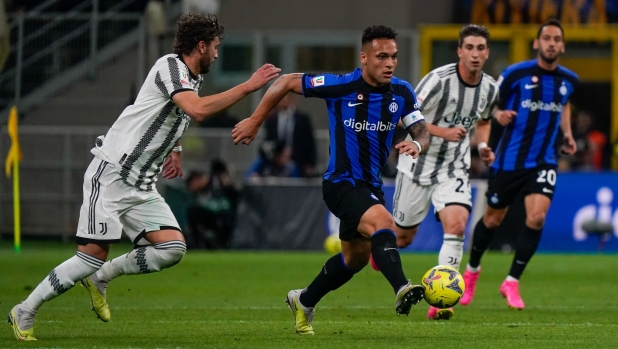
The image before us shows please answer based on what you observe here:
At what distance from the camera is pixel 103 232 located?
774 centimetres

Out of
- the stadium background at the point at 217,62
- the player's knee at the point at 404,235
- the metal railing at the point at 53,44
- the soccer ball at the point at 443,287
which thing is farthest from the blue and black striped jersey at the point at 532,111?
the metal railing at the point at 53,44

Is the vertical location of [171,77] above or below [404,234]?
above

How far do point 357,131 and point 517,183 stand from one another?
10.4 feet

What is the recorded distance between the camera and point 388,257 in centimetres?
A: 730

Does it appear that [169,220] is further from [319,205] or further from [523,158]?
[319,205]

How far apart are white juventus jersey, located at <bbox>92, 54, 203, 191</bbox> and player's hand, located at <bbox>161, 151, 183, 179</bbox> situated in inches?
25.1

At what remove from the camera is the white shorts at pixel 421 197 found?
982cm

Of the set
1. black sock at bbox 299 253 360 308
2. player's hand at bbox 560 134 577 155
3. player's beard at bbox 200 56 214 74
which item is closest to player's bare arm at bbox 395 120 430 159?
black sock at bbox 299 253 360 308

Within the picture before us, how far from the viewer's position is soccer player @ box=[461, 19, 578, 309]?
10.4 metres

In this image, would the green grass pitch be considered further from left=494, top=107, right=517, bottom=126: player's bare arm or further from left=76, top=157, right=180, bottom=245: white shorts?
left=494, top=107, right=517, bottom=126: player's bare arm

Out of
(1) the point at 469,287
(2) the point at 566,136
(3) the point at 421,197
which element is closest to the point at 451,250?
(3) the point at 421,197

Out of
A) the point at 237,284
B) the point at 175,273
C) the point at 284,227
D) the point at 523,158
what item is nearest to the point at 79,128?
the point at 284,227

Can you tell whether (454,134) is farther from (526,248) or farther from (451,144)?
(526,248)

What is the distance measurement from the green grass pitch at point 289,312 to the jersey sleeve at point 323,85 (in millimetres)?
1651
